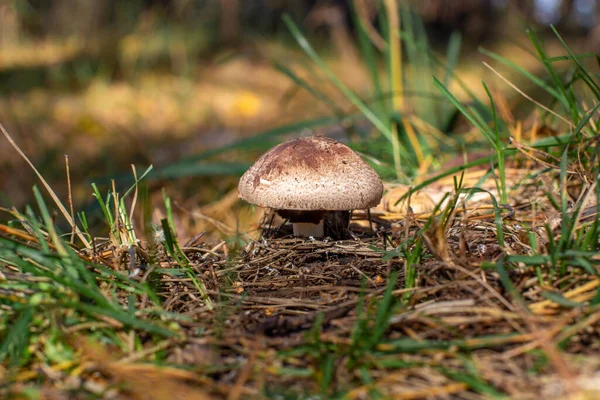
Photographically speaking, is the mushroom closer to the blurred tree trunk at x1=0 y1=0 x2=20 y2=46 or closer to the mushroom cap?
the mushroom cap

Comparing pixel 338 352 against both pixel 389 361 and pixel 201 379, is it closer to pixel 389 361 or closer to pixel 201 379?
pixel 389 361

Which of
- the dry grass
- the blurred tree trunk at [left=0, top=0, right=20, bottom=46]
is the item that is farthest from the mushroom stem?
the blurred tree trunk at [left=0, top=0, right=20, bottom=46]

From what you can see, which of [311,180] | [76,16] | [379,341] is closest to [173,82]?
[76,16]

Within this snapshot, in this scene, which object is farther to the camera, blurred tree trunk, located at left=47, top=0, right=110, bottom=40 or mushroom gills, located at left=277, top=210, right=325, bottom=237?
blurred tree trunk, located at left=47, top=0, right=110, bottom=40

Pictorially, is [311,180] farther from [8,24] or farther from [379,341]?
[8,24]

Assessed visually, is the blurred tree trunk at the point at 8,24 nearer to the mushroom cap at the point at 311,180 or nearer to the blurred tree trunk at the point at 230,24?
the blurred tree trunk at the point at 230,24

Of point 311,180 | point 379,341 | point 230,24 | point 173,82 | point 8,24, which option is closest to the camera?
point 379,341

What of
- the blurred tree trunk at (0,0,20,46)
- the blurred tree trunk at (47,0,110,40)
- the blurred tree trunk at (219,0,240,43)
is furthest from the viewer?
the blurred tree trunk at (219,0,240,43)

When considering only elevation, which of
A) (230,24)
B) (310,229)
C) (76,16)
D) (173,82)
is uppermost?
(76,16)
